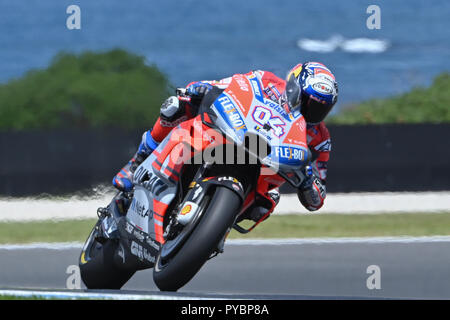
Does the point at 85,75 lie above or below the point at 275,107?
below

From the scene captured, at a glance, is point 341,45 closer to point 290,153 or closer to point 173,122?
point 173,122

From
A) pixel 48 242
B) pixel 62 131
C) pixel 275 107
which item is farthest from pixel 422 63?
pixel 275 107

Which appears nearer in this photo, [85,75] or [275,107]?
[275,107]

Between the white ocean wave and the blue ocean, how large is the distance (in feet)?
0.10

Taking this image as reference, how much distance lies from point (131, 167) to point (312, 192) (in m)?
1.06

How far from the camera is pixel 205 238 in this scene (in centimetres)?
359

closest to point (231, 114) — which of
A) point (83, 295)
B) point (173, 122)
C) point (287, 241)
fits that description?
point (173, 122)

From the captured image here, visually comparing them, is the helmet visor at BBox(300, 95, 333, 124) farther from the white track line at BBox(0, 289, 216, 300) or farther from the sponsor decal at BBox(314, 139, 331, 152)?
the white track line at BBox(0, 289, 216, 300)

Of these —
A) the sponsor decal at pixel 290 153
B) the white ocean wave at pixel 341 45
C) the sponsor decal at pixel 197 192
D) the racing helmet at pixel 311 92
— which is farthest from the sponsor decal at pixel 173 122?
the white ocean wave at pixel 341 45

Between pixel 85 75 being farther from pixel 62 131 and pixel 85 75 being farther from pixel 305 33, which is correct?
pixel 305 33

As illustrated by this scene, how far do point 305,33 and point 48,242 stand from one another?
13.4 m

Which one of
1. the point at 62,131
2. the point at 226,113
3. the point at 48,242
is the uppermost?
the point at 226,113

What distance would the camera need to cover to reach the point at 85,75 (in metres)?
12.7
